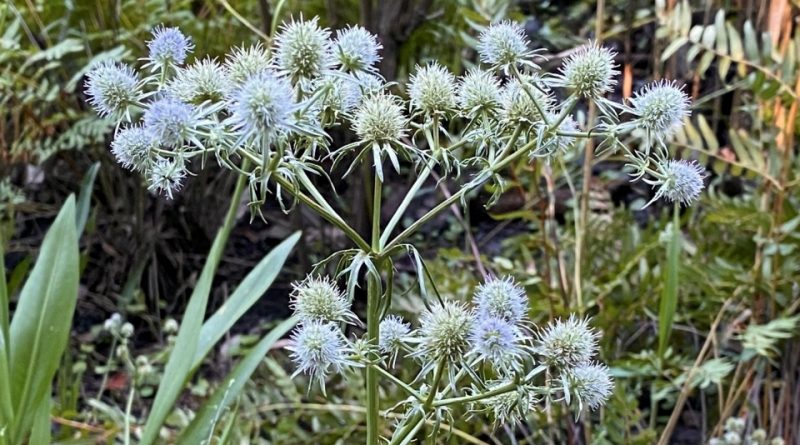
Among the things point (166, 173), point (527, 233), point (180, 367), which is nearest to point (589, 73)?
point (166, 173)

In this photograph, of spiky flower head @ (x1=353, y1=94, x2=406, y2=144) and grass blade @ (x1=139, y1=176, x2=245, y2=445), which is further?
grass blade @ (x1=139, y1=176, x2=245, y2=445)

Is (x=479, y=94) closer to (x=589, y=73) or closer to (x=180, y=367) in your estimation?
(x=589, y=73)

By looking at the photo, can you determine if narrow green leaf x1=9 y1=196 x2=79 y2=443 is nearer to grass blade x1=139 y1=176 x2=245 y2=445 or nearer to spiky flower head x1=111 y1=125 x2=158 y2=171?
grass blade x1=139 y1=176 x2=245 y2=445

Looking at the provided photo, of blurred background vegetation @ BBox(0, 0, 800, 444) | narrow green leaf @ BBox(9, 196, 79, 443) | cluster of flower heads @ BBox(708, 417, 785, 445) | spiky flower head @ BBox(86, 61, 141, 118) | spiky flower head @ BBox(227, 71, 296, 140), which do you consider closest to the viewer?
spiky flower head @ BBox(227, 71, 296, 140)

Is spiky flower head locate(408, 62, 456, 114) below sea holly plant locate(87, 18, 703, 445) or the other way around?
the other way around

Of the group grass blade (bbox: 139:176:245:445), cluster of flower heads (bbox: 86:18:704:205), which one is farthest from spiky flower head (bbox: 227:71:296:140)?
grass blade (bbox: 139:176:245:445)

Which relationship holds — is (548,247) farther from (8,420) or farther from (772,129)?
(8,420)

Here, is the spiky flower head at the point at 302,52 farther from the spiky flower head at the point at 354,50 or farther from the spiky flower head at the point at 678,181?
the spiky flower head at the point at 678,181

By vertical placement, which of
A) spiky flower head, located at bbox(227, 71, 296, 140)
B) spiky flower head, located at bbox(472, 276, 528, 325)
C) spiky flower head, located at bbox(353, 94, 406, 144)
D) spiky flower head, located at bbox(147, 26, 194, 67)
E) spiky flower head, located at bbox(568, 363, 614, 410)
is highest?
spiky flower head, located at bbox(147, 26, 194, 67)

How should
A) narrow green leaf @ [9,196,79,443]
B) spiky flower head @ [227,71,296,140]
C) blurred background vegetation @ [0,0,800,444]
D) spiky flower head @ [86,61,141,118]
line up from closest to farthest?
spiky flower head @ [227,71,296,140], spiky flower head @ [86,61,141,118], narrow green leaf @ [9,196,79,443], blurred background vegetation @ [0,0,800,444]
